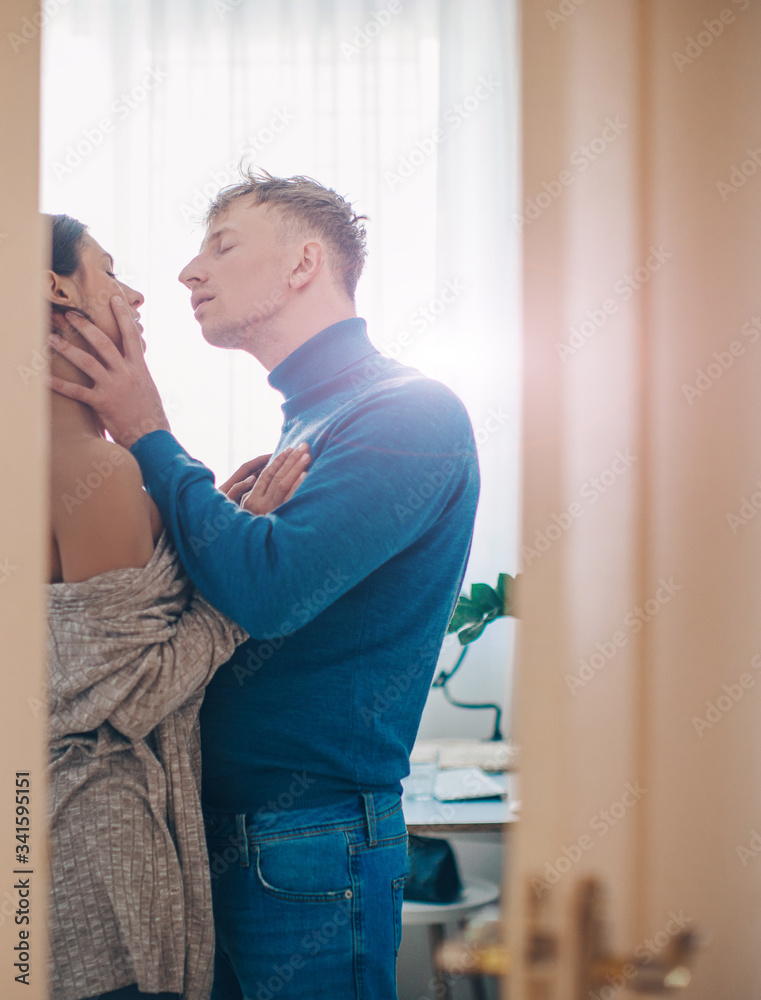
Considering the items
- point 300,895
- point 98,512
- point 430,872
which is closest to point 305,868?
point 300,895

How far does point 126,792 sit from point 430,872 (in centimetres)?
105

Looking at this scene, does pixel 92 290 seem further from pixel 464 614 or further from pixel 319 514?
pixel 464 614

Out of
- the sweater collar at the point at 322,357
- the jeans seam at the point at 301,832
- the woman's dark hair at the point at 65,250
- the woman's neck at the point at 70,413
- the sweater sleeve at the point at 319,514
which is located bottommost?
the jeans seam at the point at 301,832

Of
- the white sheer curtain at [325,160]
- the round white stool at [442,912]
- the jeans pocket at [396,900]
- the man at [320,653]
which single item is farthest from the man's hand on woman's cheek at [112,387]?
the round white stool at [442,912]

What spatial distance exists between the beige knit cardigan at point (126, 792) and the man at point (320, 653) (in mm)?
57

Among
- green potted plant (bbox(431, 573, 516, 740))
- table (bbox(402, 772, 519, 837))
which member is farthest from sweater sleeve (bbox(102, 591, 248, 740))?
green potted plant (bbox(431, 573, 516, 740))

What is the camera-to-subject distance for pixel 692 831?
18.2 inches

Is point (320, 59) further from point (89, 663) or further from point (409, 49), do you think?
point (89, 663)

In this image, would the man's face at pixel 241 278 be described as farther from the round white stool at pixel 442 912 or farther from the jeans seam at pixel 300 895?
the round white stool at pixel 442 912

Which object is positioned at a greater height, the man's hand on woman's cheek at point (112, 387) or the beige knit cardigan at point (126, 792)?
the man's hand on woman's cheek at point (112, 387)

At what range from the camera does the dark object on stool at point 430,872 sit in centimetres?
156

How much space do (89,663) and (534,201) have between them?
562 mm

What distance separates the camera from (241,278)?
101 centimetres

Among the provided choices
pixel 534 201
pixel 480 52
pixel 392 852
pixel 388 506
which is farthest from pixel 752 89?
pixel 480 52
